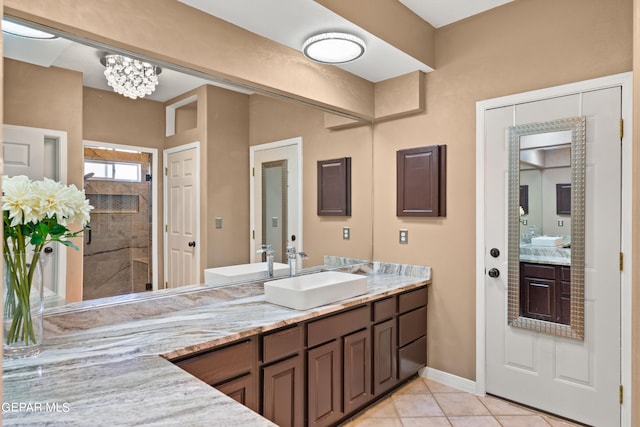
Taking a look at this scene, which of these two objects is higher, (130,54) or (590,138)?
(130,54)

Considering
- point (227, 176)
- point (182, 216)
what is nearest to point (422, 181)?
point (227, 176)

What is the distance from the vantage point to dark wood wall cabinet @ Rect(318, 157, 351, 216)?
9.71ft

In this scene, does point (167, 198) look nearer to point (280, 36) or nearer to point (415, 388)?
point (280, 36)

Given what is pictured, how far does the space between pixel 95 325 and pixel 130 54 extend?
4.31 feet

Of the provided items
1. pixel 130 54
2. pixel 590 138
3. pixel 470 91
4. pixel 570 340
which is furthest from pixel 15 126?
pixel 570 340

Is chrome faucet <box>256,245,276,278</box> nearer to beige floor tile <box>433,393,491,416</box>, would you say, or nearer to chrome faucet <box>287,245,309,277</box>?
chrome faucet <box>287,245,309,277</box>

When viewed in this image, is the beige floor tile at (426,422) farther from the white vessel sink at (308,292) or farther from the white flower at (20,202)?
the white flower at (20,202)

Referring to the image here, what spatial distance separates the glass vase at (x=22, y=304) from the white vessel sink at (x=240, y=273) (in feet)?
2.79

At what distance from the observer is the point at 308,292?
2125 millimetres

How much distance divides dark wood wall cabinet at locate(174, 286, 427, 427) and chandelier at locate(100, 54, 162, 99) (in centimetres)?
131

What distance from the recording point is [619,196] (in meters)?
2.22

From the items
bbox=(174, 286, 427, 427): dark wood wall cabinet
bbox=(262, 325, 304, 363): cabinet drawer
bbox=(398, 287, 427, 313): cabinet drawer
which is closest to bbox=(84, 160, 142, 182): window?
bbox=(174, 286, 427, 427): dark wood wall cabinet

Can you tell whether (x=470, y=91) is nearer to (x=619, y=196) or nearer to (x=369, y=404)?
(x=619, y=196)

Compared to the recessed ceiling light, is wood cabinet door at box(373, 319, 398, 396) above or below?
below
